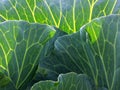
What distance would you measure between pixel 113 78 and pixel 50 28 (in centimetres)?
25

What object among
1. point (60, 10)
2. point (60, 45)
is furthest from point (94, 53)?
point (60, 10)

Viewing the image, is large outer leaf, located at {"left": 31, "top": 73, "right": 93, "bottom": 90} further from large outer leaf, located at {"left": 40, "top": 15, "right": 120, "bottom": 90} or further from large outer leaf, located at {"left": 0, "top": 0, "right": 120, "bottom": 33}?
large outer leaf, located at {"left": 0, "top": 0, "right": 120, "bottom": 33}

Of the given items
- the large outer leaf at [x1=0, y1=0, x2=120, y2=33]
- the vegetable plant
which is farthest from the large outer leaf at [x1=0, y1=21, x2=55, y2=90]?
the large outer leaf at [x1=0, y1=0, x2=120, y2=33]

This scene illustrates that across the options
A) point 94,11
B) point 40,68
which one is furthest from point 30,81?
point 94,11

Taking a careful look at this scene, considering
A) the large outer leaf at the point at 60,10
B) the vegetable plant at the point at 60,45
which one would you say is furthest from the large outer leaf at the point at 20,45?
the large outer leaf at the point at 60,10

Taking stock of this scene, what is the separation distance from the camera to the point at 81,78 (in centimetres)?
93

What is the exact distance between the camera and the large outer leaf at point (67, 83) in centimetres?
87

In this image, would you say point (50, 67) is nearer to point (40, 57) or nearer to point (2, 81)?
point (40, 57)

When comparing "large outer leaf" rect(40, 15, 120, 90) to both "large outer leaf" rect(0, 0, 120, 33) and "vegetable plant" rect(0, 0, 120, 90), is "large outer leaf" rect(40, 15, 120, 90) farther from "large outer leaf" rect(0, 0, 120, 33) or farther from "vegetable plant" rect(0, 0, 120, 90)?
"large outer leaf" rect(0, 0, 120, 33)

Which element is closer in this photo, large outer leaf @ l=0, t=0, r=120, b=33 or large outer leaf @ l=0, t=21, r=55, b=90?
large outer leaf @ l=0, t=21, r=55, b=90

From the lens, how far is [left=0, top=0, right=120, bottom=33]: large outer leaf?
1072mm

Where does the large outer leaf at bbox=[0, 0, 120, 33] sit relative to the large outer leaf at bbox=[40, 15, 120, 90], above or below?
above

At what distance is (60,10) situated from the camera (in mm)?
1093

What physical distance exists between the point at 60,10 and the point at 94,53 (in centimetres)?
23
